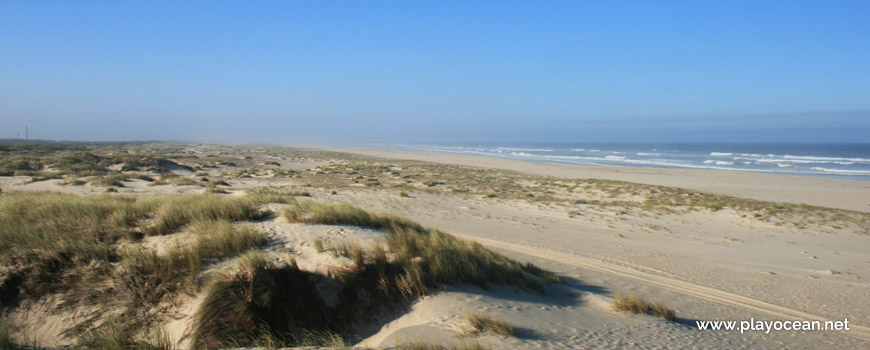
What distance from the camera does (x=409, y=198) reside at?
19078 mm

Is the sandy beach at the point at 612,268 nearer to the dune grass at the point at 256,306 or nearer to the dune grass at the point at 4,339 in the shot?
the dune grass at the point at 256,306

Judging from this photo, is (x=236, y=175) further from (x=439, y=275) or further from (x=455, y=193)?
(x=439, y=275)

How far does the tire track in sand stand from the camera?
21.0 ft

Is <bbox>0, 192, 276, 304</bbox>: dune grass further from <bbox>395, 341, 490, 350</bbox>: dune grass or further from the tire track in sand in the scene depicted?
the tire track in sand

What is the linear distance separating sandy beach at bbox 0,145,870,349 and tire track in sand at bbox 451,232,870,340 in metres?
0.03

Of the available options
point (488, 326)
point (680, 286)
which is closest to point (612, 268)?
point (680, 286)

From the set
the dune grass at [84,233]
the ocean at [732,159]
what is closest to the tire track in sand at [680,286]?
the dune grass at [84,233]

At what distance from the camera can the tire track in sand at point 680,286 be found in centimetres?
639

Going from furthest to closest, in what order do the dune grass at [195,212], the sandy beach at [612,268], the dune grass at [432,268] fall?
the dune grass at [195,212]
the dune grass at [432,268]
the sandy beach at [612,268]

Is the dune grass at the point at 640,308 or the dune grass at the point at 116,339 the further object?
the dune grass at the point at 640,308

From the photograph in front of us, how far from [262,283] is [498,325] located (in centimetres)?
254

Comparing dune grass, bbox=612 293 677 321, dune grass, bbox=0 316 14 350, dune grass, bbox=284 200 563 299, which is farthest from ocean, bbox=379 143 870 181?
dune grass, bbox=0 316 14 350

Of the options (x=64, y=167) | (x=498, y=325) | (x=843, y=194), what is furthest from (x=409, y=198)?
(x=843, y=194)

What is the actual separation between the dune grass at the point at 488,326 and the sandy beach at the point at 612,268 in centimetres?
8
